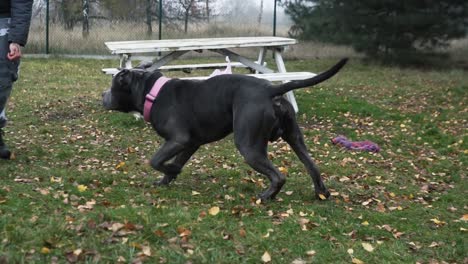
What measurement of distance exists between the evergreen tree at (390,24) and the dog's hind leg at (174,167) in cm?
1195

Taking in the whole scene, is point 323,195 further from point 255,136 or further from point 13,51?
point 13,51

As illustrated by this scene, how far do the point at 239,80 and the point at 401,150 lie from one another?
11.2 feet

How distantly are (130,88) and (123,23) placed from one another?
13882 mm

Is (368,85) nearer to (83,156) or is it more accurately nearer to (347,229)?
(83,156)

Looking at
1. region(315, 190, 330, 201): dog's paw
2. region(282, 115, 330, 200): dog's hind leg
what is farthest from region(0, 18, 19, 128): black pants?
region(315, 190, 330, 201): dog's paw

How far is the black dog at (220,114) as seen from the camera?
480 centimetres

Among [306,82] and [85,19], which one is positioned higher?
[85,19]

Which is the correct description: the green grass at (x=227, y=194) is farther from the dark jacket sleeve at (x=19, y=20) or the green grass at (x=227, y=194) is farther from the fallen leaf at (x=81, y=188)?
the dark jacket sleeve at (x=19, y=20)

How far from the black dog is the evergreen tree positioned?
1205 cm

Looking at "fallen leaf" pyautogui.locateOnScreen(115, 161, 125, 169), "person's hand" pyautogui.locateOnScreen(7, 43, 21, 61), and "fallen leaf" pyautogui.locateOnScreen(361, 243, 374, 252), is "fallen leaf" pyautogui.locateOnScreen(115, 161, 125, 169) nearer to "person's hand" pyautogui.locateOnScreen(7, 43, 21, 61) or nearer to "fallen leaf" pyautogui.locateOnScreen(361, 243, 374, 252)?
"person's hand" pyautogui.locateOnScreen(7, 43, 21, 61)

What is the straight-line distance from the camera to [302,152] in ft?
17.1

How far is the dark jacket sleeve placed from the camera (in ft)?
18.5

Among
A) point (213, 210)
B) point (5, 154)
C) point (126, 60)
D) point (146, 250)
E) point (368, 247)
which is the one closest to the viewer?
point (146, 250)

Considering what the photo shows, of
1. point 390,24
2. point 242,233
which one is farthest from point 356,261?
point 390,24
